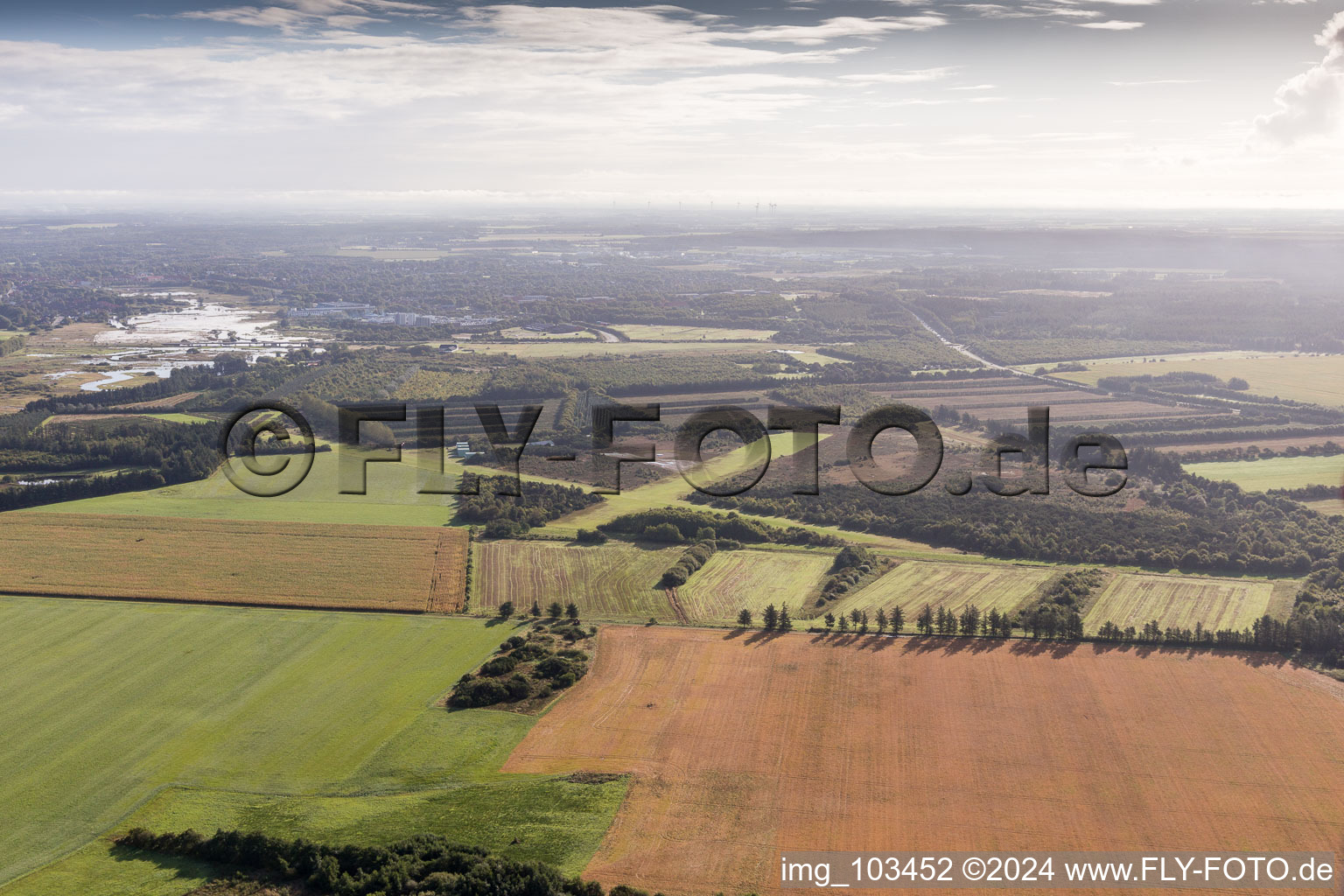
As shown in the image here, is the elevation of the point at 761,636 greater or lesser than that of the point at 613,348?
lesser

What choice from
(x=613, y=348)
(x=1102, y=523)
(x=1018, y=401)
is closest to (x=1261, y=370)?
(x=1018, y=401)

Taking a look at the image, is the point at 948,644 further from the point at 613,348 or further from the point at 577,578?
the point at 613,348

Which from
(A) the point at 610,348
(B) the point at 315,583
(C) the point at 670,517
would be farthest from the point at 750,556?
(A) the point at 610,348

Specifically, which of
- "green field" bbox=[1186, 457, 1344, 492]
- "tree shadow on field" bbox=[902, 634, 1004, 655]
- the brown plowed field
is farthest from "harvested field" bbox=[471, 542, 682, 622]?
"green field" bbox=[1186, 457, 1344, 492]

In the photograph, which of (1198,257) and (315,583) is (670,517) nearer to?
(315,583)

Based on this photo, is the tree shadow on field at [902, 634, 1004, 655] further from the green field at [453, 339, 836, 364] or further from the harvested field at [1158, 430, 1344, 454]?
the green field at [453, 339, 836, 364]

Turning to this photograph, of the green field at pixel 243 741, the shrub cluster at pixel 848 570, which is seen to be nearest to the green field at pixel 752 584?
the shrub cluster at pixel 848 570
